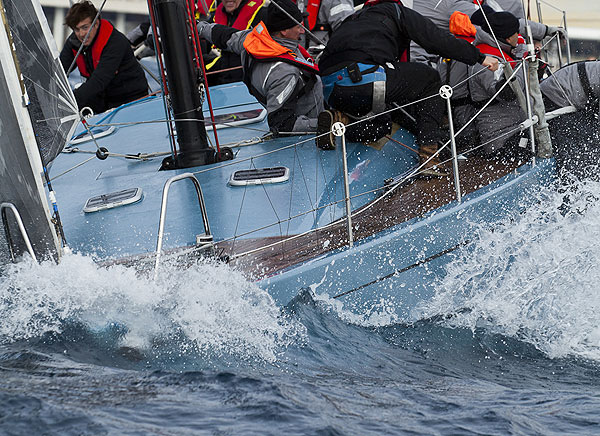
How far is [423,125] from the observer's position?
460 cm

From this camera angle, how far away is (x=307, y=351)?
3.29m

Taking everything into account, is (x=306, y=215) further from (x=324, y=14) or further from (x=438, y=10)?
(x=324, y=14)

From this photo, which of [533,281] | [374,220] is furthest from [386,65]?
[533,281]

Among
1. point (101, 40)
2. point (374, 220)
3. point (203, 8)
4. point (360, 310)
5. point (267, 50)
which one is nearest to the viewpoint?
point (360, 310)

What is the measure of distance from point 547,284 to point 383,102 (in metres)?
1.27

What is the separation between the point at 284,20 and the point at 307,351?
7.69 feet

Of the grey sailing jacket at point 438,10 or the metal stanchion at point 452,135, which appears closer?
the metal stanchion at point 452,135

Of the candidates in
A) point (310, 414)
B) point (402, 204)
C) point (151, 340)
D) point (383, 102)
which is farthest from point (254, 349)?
point (383, 102)

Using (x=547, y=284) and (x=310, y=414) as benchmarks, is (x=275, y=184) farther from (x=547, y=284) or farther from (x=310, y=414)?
(x=310, y=414)

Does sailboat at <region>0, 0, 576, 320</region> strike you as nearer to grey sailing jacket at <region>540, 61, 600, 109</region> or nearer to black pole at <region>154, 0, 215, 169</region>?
black pole at <region>154, 0, 215, 169</region>

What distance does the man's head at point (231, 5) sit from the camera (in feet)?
21.9

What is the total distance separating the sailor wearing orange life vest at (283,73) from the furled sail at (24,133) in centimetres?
141

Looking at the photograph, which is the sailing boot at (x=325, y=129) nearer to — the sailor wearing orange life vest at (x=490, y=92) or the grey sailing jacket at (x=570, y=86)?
the sailor wearing orange life vest at (x=490, y=92)

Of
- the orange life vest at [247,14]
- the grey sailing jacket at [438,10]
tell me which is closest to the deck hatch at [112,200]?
the grey sailing jacket at [438,10]
